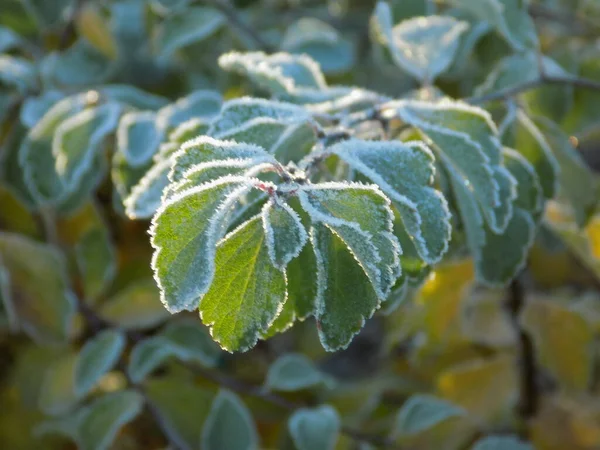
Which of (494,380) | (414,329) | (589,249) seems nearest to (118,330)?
(414,329)

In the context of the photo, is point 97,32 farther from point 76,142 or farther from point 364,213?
point 364,213

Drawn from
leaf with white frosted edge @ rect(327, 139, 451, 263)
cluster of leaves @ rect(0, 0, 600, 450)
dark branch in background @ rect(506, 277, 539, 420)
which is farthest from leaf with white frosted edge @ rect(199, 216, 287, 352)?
dark branch in background @ rect(506, 277, 539, 420)

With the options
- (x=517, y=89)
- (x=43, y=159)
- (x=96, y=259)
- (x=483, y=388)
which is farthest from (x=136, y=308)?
(x=517, y=89)

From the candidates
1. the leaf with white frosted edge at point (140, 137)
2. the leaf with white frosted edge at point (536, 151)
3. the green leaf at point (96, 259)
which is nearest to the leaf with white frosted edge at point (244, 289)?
the leaf with white frosted edge at point (140, 137)

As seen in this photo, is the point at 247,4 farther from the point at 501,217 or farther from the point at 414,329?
the point at 501,217

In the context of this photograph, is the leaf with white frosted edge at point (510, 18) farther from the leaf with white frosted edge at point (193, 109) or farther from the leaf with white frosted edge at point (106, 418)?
the leaf with white frosted edge at point (106, 418)

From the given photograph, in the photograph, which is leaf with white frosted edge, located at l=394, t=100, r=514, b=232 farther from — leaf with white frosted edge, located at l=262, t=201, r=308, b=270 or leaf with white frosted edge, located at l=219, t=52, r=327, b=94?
leaf with white frosted edge, located at l=262, t=201, r=308, b=270
